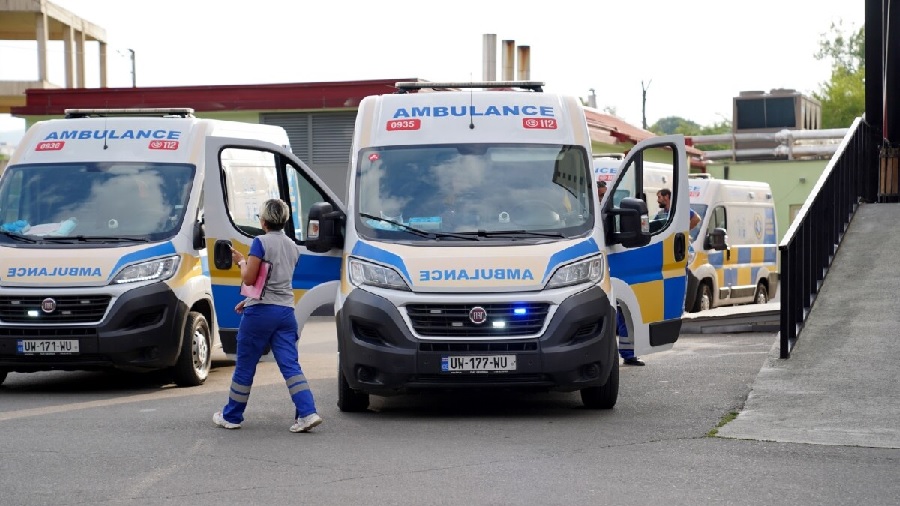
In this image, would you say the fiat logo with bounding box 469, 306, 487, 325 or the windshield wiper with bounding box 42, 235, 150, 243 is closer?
the fiat logo with bounding box 469, 306, 487, 325

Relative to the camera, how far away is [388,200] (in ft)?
39.1

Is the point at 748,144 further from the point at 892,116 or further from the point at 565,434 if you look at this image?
the point at 565,434

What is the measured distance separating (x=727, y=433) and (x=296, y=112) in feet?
72.3

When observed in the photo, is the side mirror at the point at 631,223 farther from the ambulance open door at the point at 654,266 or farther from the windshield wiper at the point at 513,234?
the windshield wiper at the point at 513,234

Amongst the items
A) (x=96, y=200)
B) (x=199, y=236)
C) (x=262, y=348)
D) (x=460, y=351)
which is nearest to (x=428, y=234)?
(x=460, y=351)

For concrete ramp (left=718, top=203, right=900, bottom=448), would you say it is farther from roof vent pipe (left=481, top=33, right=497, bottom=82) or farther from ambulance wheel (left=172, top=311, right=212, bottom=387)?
roof vent pipe (left=481, top=33, right=497, bottom=82)

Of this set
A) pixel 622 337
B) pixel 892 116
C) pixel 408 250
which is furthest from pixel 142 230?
pixel 892 116

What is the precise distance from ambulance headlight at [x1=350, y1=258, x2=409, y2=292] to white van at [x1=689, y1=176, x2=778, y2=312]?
12.0m

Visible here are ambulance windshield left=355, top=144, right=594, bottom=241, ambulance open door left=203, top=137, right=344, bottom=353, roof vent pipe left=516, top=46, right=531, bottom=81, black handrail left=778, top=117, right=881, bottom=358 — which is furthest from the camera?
roof vent pipe left=516, top=46, right=531, bottom=81

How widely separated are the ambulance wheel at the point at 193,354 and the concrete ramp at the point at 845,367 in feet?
17.2

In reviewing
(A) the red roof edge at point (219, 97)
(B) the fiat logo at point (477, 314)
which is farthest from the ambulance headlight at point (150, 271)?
(A) the red roof edge at point (219, 97)

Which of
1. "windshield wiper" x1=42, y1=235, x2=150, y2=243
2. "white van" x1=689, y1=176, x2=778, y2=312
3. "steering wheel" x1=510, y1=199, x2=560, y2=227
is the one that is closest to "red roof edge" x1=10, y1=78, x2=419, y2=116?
"white van" x1=689, y1=176, x2=778, y2=312

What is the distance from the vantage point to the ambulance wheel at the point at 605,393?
38.8 feet

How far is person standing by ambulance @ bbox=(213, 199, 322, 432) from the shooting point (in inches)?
424
